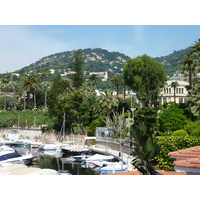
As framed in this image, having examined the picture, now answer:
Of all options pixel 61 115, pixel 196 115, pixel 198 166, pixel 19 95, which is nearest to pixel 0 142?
pixel 61 115

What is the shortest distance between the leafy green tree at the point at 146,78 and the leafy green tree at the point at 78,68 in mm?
19934

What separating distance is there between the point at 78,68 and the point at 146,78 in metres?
25.1

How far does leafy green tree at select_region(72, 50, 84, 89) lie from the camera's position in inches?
3009

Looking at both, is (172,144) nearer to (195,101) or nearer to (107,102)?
(195,101)

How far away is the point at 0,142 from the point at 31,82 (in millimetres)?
31574

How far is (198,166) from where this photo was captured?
9570 mm

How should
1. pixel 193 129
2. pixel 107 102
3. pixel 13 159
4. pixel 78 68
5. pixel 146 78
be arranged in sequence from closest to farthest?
pixel 193 129
pixel 13 159
pixel 107 102
pixel 146 78
pixel 78 68

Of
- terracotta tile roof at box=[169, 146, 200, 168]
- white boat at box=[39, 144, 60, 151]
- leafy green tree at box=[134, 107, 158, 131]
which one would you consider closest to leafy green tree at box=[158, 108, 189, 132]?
leafy green tree at box=[134, 107, 158, 131]

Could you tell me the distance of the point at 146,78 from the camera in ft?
186

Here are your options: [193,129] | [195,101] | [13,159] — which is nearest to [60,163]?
[13,159]

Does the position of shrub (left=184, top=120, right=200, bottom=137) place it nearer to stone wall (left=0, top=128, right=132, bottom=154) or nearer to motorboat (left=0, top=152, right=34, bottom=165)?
stone wall (left=0, top=128, right=132, bottom=154)

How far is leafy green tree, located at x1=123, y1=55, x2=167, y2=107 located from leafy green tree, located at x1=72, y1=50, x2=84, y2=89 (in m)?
19.9

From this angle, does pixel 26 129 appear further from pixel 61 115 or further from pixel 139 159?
pixel 139 159
